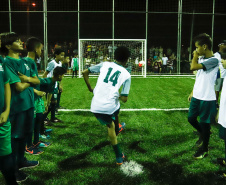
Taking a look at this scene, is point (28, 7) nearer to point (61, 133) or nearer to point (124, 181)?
point (61, 133)

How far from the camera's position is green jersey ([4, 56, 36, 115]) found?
8.97 feet

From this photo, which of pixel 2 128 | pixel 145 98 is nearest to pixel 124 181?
pixel 2 128

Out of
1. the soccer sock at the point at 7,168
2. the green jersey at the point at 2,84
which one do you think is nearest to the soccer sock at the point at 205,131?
the soccer sock at the point at 7,168

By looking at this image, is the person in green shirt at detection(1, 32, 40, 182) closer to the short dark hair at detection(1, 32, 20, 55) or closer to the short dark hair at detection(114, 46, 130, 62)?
the short dark hair at detection(1, 32, 20, 55)

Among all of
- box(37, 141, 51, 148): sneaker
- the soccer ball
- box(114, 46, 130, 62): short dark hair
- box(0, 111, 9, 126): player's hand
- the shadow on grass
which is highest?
box(114, 46, 130, 62): short dark hair

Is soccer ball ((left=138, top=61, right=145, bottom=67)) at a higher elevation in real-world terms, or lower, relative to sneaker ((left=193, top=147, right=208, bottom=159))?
higher

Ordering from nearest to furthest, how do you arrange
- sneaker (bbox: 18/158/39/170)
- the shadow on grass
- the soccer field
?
1. the soccer field
2. sneaker (bbox: 18/158/39/170)
3. the shadow on grass

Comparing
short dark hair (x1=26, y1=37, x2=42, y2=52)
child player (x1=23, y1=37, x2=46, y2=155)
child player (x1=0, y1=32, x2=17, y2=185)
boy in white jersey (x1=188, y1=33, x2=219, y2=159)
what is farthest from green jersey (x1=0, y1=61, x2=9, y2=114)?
boy in white jersey (x1=188, y1=33, x2=219, y2=159)

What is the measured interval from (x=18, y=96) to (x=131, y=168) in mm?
1887

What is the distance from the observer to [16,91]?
3092 mm

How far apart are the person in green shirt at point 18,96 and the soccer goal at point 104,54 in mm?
17254

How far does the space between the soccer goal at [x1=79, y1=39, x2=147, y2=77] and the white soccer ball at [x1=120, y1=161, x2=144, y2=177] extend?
17033 mm

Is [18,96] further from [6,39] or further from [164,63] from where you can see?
[164,63]

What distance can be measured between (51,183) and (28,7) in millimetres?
21628
